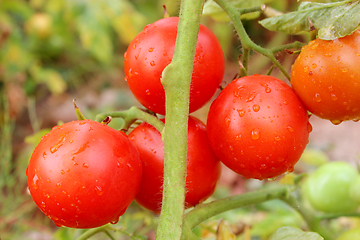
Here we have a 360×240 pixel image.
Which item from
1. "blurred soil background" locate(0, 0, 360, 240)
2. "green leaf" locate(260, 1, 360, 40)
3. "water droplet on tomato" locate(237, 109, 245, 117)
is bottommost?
"blurred soil background" locate(0, 0, 360, 240)

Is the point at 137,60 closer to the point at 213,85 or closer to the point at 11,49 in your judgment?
the point at 213,85

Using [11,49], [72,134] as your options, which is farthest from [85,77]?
[72,134]

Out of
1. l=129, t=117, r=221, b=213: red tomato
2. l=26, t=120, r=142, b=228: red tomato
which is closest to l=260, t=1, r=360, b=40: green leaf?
l=129, t=117, r=221, b=213: red tomato

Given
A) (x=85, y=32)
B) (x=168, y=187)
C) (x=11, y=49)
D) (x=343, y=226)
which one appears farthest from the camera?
(x=11, y=49)

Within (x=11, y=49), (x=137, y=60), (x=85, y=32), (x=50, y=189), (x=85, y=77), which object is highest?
(x=137, y=60)

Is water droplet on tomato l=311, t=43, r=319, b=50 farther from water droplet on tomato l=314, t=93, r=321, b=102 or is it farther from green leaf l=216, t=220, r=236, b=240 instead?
green leaf l=216, t=220, r=236, b=240

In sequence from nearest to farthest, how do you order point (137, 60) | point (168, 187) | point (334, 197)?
point (168, 187)
point (137, 60)
point (334, 197)
